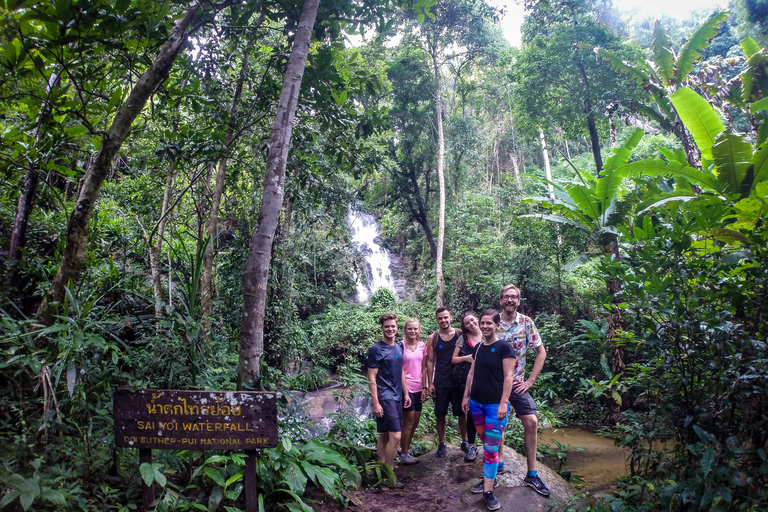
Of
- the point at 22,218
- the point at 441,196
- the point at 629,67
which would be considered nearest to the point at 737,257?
the point at 22,218

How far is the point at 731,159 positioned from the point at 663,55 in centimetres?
456

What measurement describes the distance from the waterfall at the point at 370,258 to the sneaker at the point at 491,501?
12.5 metres

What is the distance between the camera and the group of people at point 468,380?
3.65 meters

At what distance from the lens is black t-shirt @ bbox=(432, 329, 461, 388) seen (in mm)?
4566

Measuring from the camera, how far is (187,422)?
2623 mm

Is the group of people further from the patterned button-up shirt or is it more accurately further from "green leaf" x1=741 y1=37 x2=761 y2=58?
"green leaf" x1=741 y1=37 x2=761 y2=58

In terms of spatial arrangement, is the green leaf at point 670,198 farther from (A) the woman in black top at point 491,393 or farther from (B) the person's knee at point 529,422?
(B) the person's knee at point 529,422

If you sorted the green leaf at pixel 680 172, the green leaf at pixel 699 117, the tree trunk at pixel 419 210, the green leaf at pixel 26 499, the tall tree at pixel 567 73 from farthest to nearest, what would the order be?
the tree trunk at pixel 419 210, the tall tree at pixel 567 73, the green leaf at pixel 699 117, the green leaf at pixel 680 172, the green leaf at pixel 26 499

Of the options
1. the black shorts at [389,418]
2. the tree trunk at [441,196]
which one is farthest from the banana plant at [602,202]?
the tree trunk at [441,196]

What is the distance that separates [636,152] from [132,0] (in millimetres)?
24891

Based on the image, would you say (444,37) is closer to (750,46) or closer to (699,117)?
(750,46)

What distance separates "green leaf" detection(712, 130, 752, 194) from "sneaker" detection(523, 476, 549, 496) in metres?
4.01

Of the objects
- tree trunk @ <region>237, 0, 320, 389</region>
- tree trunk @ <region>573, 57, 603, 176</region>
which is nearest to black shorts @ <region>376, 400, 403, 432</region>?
tree trunk @ <region>237, 0, 320, 389</region>

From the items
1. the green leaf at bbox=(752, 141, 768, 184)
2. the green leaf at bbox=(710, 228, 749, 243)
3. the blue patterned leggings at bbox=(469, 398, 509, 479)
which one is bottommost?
the blue patterned leggings at bbox=(469, 398, 509, 479)
